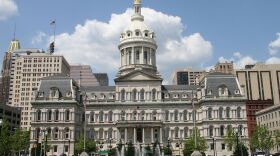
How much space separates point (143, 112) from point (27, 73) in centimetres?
9905

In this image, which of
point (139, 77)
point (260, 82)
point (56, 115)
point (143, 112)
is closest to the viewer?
point (56, 115)

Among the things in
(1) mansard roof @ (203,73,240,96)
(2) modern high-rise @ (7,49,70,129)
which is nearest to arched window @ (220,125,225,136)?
(1) mansard roof @ (203,73,240,96)

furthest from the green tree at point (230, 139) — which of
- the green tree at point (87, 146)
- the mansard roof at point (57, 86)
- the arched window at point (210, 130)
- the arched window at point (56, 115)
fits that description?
the arched window at point (56, 115)

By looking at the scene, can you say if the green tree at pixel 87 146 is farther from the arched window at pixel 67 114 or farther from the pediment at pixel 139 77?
the pediment at pixel 139 77

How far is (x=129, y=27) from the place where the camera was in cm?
13462

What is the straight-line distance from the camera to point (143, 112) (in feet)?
365

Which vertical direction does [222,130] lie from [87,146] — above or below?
Answer: above

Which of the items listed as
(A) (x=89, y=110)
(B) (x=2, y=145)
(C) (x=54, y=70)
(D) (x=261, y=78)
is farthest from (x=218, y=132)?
(C) (x=54, y=70)

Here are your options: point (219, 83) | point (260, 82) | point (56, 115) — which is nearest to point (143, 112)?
point (219, 83)

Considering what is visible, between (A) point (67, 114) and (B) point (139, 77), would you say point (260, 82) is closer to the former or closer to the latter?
(B) point (139, 77)

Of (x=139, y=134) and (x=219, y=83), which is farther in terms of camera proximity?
(x=219, y=83)

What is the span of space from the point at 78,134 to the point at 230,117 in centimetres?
4289

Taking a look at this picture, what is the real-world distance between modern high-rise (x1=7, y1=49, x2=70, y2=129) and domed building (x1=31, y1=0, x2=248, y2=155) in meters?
79.4

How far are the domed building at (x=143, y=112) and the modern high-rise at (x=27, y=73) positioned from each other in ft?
260
